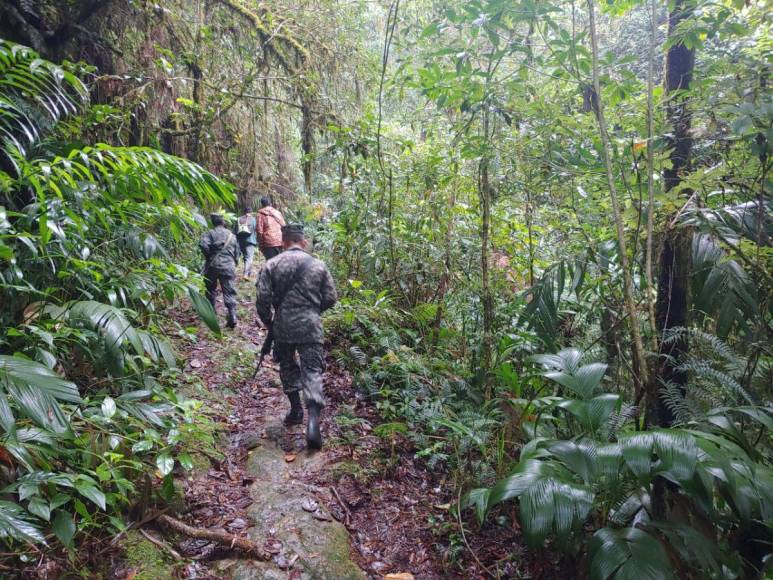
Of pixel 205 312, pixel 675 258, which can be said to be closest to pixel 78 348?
pixel 205 312

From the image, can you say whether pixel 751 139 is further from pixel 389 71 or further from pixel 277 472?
pixel 389 71

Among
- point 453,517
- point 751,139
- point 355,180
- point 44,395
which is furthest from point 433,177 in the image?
point 44,395

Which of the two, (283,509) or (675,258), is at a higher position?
(675,258)

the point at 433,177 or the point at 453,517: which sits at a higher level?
the point at 433,177

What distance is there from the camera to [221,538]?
2.73 metres

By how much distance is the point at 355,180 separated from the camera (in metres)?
7.60

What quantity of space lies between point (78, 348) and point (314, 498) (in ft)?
6.82

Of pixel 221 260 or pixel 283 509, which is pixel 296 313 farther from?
pixel 221 260

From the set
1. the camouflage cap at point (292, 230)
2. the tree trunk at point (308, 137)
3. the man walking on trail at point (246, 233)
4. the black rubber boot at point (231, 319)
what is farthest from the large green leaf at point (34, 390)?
the man walking on trail at point (246, 233)

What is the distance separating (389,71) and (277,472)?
7212 millimetres

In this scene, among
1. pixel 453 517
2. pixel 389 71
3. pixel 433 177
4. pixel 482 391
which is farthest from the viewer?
pixel 389 71

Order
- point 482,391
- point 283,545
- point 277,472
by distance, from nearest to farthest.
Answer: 1. point 283,545
2. point 277,472
3. point 482,391

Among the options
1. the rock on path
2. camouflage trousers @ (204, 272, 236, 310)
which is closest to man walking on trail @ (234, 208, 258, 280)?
camouflage trousers @ (204, 272, 236, 310)

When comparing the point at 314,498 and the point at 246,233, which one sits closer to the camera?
the point at 314,498
